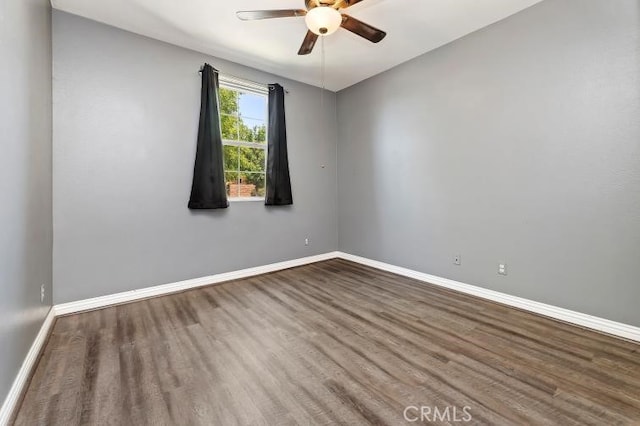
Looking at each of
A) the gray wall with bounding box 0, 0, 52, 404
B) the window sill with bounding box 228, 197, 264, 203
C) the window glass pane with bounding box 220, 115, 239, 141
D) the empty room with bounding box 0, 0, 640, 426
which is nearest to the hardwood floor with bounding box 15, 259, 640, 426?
the empty room with bounding box 0, 0, 640, 426

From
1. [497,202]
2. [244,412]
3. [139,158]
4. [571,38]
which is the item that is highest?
[571,38]

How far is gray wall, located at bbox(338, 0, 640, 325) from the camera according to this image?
2.17m

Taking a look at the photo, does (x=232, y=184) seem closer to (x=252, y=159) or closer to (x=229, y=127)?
(x=252, y=159)

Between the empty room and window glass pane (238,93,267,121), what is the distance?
45 millimetres

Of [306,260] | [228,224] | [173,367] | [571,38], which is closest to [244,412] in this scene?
[173,367]

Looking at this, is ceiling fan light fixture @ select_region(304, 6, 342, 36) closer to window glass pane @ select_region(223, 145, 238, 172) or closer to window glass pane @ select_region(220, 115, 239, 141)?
window glass pane @ select_region(220, 115, 239, 141)

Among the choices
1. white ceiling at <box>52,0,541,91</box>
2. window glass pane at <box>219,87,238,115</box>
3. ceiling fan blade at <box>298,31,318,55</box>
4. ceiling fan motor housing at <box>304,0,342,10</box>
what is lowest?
window glass pane at <box>219,87,238,115</box>

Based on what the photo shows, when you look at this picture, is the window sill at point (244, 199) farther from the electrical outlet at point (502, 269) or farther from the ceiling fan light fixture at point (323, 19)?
the electrical outlet at point (502, 269)

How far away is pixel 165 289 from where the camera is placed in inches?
124

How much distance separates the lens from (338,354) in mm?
1927

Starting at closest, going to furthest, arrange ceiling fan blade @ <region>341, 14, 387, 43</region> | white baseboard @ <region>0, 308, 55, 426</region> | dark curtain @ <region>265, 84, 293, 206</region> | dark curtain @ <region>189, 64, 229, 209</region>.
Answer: white baseboard @ <region>0, 308, 55, 426</region>
ceiling fan blade @ <region>341, 14, 387, 43</region>
dark curtain @ <region>189, 64, 229, 209</region>
dark curtain @ <region>265, 84, 293, 206</region>

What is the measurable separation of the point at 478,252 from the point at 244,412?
8.92ft

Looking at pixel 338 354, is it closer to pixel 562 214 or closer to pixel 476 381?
pixel 476 381

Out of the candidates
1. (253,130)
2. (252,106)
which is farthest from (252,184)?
(252,106)
